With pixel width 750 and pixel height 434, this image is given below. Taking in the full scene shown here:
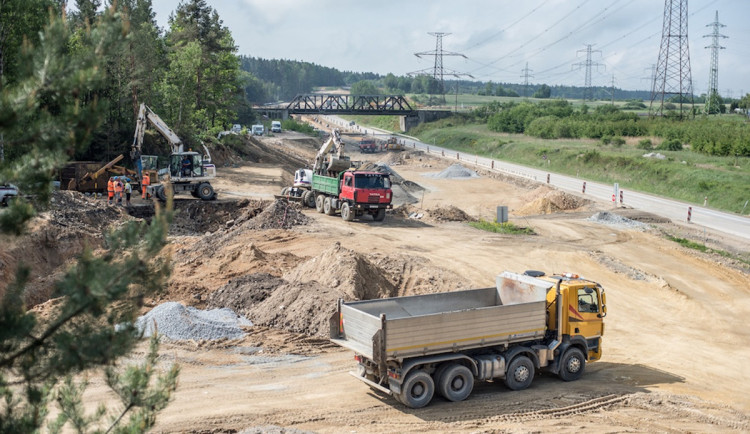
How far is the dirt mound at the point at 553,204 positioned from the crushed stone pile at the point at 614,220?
501 cm

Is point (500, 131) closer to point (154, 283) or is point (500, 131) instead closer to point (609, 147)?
point (609, 147)

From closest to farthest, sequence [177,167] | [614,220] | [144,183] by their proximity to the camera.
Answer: [614,220] → [144,183] → [177,167]

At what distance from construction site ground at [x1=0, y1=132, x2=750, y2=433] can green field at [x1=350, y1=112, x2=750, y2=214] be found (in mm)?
8106

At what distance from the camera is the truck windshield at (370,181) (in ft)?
121

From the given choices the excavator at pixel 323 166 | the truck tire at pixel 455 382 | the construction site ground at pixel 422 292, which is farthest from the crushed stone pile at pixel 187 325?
the excavator at pixel 323 166

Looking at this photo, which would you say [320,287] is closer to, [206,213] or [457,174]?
[206,213]

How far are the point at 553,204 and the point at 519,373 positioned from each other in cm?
3096

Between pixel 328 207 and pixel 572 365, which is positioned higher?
pixel 328 207

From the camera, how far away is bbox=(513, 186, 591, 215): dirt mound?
44969 mm

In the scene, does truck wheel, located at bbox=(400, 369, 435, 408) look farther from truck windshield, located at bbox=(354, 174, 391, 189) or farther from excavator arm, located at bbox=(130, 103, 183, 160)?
excavator arm, located at bbox=(130, 103, 183, 160)

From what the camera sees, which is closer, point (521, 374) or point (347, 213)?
point (521, 374)

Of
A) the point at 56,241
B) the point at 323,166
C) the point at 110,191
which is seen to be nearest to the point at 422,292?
the point at 56,241

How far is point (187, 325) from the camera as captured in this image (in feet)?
61.6

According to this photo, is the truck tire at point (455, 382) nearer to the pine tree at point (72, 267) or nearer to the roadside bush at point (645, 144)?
the pine tree at point (72, 267)
